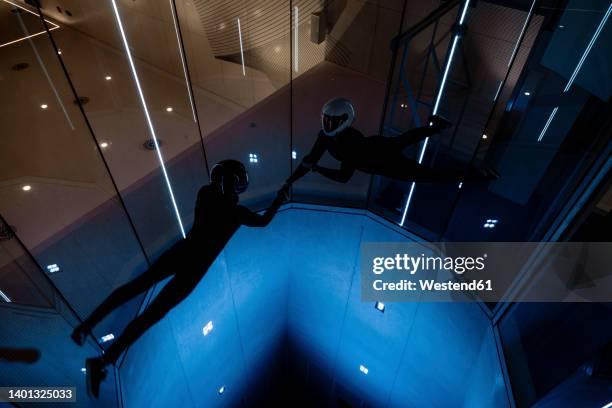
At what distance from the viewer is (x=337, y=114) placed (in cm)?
282

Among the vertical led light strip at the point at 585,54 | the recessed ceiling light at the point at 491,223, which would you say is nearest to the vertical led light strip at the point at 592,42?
the vertical led light strip at the point at 585,54

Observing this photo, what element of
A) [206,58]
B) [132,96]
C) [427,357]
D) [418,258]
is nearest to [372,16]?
[206,58]

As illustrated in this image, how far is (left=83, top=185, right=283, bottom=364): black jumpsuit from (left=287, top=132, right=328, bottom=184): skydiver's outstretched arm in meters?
0.23

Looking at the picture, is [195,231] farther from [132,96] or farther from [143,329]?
[132,96]

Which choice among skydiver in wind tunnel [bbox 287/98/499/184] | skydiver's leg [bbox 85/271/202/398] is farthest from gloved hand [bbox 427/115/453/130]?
skydiver's leg [bbox 85/271/202/398]

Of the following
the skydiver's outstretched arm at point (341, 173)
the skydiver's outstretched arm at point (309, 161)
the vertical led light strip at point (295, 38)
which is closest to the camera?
the skydiver's outstretched arm at point (309, 161)

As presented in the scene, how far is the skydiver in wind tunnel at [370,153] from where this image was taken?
2777 mm

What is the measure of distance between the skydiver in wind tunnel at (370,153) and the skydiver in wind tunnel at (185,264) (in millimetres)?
516

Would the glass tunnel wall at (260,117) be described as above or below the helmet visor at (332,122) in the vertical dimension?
above

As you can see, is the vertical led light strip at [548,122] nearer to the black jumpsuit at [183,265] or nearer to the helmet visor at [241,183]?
the black jumpsuit at [183,265]

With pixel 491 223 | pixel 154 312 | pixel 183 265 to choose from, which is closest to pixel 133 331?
pixel 154 312

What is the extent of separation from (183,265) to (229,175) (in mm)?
727

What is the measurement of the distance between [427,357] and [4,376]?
15.5 ft

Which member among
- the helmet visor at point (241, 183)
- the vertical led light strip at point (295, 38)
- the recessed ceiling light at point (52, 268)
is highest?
the vertical led light strip at point (295, 38)
